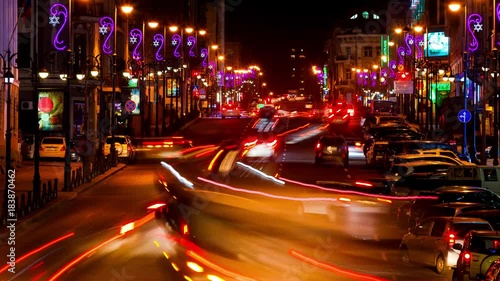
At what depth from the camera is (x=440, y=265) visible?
769 inches

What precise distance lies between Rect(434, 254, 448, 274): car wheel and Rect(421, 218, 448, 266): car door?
17 centimetres

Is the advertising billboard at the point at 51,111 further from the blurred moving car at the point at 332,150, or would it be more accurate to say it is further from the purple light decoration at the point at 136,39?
the blurred moving car at the point at 332,150

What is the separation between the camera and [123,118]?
72.8m

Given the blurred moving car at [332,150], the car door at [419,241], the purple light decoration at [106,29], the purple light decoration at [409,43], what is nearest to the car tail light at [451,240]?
the car door at [419,241]

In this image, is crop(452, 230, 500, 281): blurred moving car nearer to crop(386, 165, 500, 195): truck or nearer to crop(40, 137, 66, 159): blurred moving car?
crop(386, 165, 500, 195): truck

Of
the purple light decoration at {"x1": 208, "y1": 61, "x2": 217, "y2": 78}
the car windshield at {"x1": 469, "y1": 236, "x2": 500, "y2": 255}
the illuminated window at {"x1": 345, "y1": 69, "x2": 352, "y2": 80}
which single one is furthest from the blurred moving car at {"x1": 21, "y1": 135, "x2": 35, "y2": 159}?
the illuminated window at {"x1": 345, "y1": 69, "x2": 352, "y2": 80}

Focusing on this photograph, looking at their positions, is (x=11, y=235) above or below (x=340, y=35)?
below

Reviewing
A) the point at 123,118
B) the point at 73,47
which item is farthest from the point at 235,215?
the point at 123,118

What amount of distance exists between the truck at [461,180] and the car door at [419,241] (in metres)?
9.65

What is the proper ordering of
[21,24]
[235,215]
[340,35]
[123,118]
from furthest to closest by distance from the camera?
[340,35] → [123,118] → [21,24] → [235,215]

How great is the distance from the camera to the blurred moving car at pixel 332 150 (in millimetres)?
48531

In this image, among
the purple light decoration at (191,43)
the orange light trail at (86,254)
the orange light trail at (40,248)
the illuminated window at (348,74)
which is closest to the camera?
the orange light trail at (86,254)

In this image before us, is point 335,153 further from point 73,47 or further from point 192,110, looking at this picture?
point 192,110

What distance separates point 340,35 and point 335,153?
123 meters
